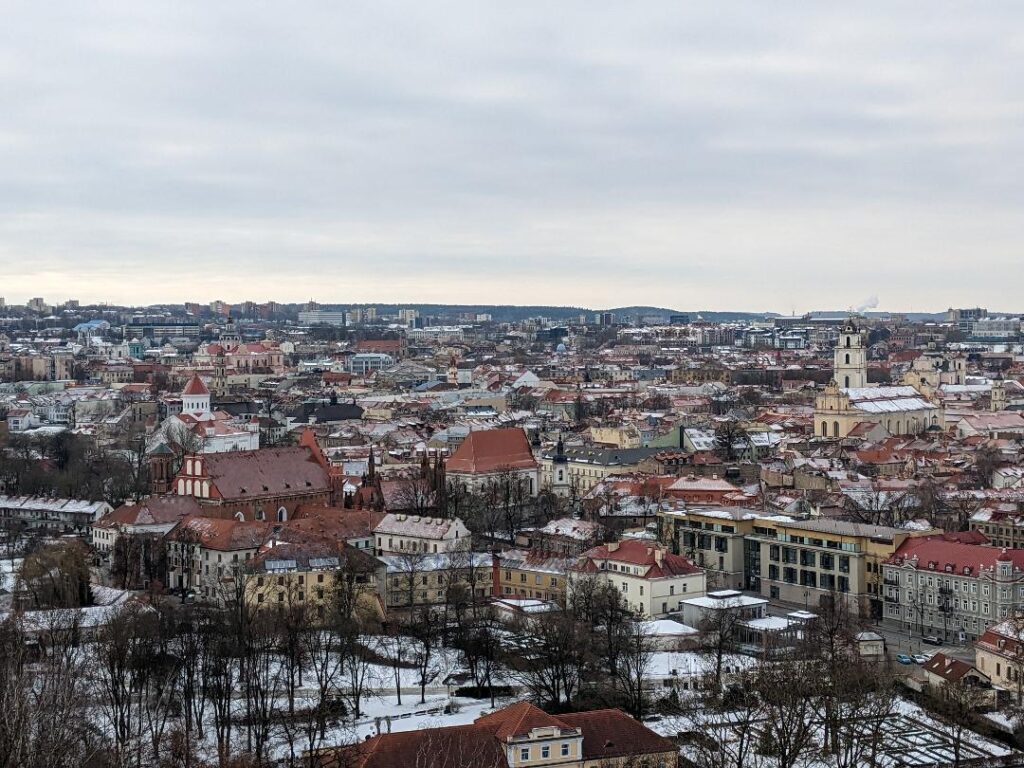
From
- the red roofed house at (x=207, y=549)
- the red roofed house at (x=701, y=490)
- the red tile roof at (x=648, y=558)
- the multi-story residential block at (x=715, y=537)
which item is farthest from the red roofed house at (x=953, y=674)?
the red roofed house at (x=701, y=490)

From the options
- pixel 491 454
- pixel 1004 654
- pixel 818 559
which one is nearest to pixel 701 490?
pixel 491 454

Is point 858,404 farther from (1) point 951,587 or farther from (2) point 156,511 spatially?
(2) point 156,511

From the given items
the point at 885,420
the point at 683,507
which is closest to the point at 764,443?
the point at 885,420

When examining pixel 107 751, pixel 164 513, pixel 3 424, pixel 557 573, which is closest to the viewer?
pixel 107 751

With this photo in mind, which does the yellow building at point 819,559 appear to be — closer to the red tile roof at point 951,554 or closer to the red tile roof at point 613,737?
the red tile roof at point 951,554

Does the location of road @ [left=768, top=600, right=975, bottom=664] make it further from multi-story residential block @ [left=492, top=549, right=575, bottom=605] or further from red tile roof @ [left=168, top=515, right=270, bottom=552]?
red tile roof @ [left=168, top=515, right=270, bottom=552]

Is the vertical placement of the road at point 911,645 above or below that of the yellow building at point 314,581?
below

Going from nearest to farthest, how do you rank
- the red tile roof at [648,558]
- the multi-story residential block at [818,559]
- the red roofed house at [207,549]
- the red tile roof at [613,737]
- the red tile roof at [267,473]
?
1. the red tile roof at [613,737]
2. the red tile roof at [648,558]
3. the multi-story residential block at [818,559]
4. the red roofed house at [207,549]
5. the red tile roof at [267,473]

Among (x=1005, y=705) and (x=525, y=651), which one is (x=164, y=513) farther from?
(x=1005, y=705)
